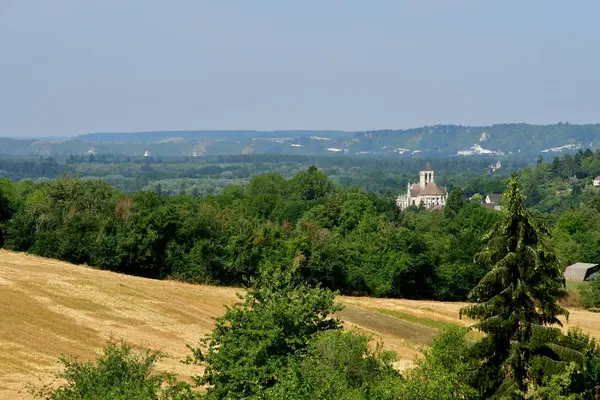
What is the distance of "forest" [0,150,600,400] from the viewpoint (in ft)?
83.8

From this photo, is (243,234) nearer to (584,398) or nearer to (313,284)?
(313,284)

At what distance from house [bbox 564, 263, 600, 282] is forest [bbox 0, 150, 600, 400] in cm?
328

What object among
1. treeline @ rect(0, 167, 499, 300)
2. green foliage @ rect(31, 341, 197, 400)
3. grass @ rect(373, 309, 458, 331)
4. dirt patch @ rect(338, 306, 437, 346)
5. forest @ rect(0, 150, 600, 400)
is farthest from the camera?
treeline @ rect(0, 167, 499, 300)

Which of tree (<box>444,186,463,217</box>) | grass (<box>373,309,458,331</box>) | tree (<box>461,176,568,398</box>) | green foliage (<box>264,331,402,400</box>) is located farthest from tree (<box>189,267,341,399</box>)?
tree (<box>444,186,463,217</box>)

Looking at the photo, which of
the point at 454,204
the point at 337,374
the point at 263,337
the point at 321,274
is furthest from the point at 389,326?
the point at 454,204

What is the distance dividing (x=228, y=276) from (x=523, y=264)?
4767cm

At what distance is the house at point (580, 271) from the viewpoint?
9206 centimetres

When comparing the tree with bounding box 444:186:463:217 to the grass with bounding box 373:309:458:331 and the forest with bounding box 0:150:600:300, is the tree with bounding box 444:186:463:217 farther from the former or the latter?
the grass with bounding box 373:309:458:331

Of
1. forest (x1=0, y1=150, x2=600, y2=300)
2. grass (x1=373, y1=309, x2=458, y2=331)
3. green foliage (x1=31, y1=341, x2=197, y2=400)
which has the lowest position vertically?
grass (x1=373, y1=309, x2=458, y2=331)

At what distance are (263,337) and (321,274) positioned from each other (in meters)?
47.6

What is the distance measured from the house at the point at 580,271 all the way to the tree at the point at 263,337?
67.5m

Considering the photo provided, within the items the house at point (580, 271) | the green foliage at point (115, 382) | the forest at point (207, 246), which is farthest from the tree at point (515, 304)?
the house at point (580, 271)

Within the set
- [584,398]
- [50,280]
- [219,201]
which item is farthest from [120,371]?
[219,201]

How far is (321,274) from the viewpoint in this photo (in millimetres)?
74500
